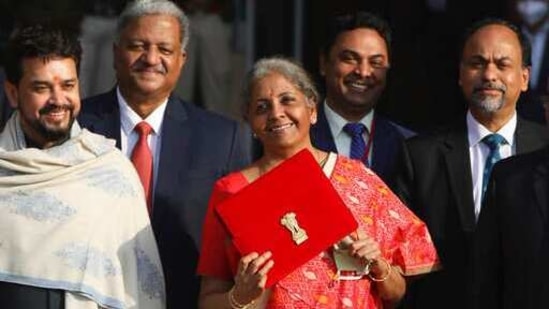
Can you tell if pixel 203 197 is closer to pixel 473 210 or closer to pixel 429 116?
pixel 473 210

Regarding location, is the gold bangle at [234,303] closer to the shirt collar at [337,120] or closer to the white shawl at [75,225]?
the white shawl at [75,225]

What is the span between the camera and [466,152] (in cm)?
614

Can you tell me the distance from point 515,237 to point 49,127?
5.05 feet

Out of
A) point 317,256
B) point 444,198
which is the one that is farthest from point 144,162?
point 444,198

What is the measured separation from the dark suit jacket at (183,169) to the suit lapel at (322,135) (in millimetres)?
313

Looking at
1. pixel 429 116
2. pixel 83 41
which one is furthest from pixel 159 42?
pixel 429 116

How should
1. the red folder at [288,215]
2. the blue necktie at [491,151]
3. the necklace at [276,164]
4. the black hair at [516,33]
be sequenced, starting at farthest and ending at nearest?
the black hair at [516,33], the blue necktie at [491,151], the necklace at [276,164], the red folder at [288,215]

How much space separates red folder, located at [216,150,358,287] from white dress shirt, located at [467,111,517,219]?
0.82 metres

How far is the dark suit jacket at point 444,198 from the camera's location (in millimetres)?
5984

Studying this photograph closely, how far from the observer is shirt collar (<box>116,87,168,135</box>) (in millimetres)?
6133

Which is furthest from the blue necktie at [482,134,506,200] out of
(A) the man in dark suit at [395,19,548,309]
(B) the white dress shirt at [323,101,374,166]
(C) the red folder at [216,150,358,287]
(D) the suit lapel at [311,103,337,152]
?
(C) the red folder at [216,150,358,287]

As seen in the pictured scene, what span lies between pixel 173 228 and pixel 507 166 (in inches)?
46.4

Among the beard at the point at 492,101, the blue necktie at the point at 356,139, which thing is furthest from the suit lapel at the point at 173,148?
the beard at the point at 492,101

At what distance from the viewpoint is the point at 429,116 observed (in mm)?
8633
